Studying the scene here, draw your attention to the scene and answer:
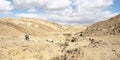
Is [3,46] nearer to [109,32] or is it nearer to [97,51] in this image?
[97,51]

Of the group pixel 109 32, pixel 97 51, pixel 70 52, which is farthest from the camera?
pixel 109 32

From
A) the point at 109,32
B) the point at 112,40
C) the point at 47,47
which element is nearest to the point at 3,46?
the point at 47,47

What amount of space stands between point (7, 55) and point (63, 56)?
5727 mm

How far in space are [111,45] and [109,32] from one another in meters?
8.58

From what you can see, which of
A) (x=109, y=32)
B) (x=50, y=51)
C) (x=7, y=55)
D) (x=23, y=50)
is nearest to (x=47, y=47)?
(x=50, y=51)

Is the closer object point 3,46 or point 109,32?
point 3,46

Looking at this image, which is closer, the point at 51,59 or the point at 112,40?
the point at 51,59

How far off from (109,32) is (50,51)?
1123 centimetres

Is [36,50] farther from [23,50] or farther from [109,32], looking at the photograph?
[109,32]

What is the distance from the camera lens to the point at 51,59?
25234 millimetres

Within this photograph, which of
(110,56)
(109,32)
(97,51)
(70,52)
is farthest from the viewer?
(109,32)

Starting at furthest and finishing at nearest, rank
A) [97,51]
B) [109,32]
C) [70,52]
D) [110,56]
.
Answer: [109,32] → [70,52] → [97,51] → [110,56]

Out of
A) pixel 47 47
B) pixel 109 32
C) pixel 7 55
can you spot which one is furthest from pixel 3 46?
pixel 109 32

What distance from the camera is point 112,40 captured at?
28.2 m
